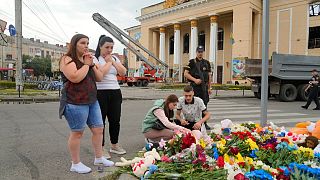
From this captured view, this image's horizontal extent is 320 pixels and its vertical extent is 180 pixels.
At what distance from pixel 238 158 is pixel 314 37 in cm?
3267

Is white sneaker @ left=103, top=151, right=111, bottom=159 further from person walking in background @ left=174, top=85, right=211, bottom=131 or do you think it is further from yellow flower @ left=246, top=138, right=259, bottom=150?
yellow flower @ left=246, top=138, right=259, bottom=150

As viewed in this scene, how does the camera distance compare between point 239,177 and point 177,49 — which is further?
point 177,49

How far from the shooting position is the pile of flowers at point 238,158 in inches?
120

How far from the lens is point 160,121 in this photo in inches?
206

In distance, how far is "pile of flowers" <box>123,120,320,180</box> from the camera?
3041mm

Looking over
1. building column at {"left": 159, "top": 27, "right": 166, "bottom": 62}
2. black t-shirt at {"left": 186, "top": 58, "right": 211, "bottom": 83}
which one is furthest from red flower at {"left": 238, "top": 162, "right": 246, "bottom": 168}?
building column at {"left": 159, "top": 27, "right": 166, "bottom": 62}

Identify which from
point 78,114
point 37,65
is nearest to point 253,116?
point 78,114

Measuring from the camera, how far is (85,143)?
601cm

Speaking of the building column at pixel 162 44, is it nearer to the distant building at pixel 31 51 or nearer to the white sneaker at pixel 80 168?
the white sneaker at pixel 80 168

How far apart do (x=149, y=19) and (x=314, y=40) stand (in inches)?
977

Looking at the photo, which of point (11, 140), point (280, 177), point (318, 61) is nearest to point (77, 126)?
point (280, 177)

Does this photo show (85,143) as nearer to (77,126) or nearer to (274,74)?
(77,126)

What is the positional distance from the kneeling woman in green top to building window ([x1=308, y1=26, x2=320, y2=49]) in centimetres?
Result: 3092

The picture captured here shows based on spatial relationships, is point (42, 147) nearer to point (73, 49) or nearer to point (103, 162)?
point (103, 162)
